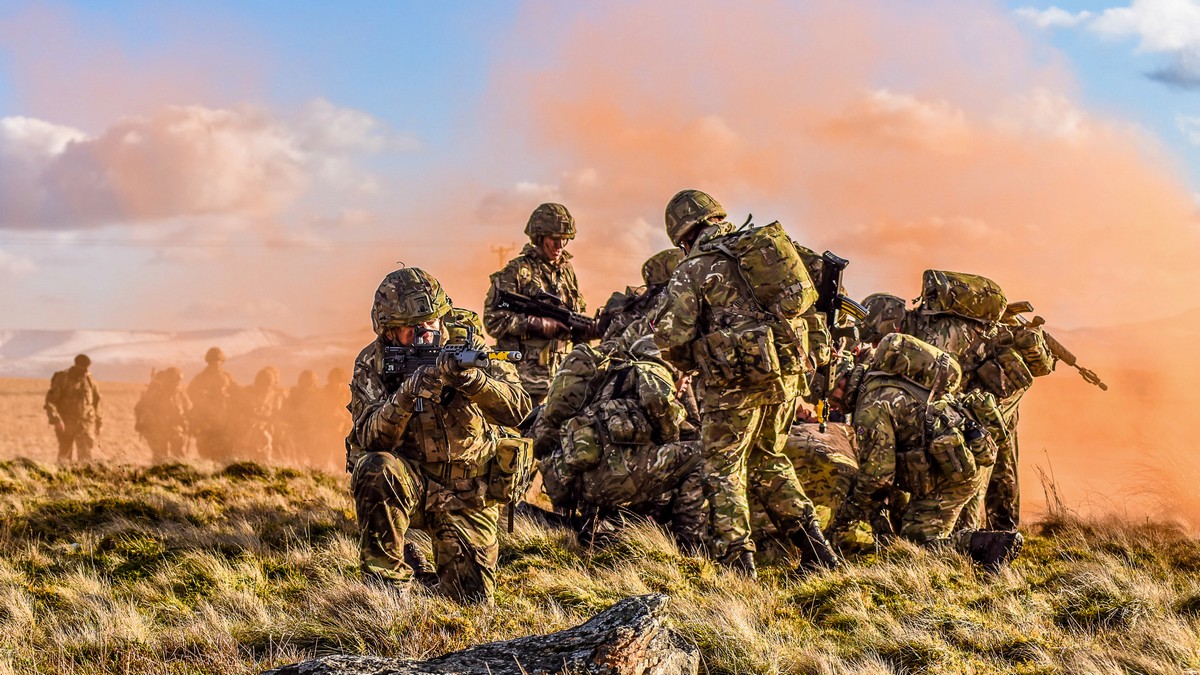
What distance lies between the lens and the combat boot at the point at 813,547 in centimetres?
905

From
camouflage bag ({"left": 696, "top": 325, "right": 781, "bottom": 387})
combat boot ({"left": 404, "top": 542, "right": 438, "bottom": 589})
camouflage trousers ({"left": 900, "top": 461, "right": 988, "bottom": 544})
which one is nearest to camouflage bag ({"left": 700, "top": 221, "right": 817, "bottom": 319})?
camouflage bag ({"left": 696, "top": 325, "right": 781, "bottom": 387})

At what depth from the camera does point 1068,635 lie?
7.43 meters

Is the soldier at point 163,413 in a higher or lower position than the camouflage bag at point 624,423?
lower

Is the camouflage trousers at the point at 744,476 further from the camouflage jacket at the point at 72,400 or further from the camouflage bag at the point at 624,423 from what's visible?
the camouflage jacket at the point at 72,400

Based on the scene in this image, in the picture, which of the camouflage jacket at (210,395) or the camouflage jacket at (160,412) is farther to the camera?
the camouflage jacket at (210,395)

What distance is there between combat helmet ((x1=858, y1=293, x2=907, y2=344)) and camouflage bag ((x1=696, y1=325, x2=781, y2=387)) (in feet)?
12.3

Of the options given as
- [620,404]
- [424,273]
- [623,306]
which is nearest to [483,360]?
[424,273]

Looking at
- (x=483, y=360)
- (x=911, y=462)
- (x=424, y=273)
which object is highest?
(x=424, y=273)

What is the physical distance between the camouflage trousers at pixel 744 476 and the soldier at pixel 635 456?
0.91 metres

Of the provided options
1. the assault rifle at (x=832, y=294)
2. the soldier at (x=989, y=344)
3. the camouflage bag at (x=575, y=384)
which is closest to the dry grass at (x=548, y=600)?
the soldier at (x=989, y=344)

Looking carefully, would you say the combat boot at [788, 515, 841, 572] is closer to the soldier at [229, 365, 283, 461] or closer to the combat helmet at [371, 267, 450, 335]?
the combat helmet at [371, 267, 450, 335]

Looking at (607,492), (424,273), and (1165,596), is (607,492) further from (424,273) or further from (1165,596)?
(1165,596)

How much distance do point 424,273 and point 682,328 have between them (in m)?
2.03

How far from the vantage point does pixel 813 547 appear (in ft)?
29.8
